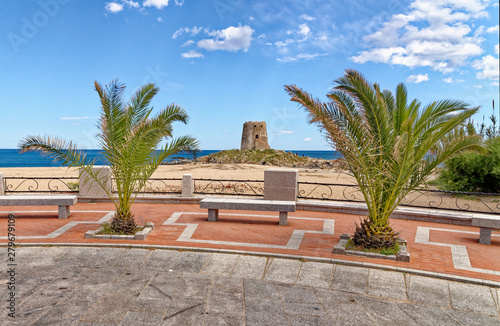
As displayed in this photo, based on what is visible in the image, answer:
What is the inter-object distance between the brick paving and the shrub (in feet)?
27.3

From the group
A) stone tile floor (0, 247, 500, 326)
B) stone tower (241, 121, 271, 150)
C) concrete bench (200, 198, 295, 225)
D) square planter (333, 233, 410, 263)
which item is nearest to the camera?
stone tile floor (0, 247, 500, 326)

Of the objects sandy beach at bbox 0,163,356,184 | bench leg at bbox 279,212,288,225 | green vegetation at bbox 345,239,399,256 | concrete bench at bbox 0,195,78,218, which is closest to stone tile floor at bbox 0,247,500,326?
green vegetation at bbox 345,239,399,256

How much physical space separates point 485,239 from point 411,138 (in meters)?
3.49

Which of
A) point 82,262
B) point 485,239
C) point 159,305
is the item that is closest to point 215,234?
point 82,262

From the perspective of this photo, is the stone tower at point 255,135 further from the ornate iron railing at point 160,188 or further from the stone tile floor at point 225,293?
the stone tile floor at point 225,293

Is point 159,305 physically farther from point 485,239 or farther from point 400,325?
point 485,239

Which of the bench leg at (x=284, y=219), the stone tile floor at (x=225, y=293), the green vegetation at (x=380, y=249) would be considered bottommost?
the stone tile floor at (x=225, y=293)

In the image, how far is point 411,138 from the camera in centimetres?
664

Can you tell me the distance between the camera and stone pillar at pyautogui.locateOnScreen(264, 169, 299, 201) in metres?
11.4

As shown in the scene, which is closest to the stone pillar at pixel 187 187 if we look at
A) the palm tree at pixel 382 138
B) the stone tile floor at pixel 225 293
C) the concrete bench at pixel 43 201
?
the concrete bench at pixel 43 201

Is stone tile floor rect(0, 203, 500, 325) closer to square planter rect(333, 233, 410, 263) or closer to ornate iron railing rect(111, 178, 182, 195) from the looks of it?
square planter rect(333, 233, 410, 263)

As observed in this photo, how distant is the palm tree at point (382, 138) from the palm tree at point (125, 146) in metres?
3.06

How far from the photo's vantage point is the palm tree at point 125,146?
7949mm

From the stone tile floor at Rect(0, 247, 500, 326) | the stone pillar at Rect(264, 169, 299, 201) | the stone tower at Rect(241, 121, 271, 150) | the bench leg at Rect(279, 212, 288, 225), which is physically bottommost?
the stone tile floor at Rect(0, 247, 500, 326)
